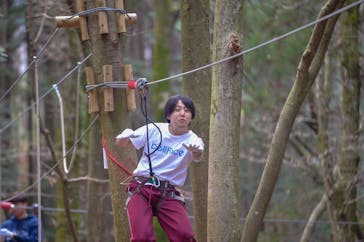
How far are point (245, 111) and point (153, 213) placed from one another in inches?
368

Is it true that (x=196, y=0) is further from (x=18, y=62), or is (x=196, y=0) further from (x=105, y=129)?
(x=18, y=62)

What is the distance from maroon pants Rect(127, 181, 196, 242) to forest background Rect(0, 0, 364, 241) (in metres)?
1.94

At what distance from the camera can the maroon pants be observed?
4.77 metres

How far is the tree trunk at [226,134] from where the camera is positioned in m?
4.95

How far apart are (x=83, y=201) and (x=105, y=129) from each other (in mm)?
9043

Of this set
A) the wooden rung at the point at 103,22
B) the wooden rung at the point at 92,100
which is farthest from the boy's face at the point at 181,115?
the wooden rung at the point at 103,22

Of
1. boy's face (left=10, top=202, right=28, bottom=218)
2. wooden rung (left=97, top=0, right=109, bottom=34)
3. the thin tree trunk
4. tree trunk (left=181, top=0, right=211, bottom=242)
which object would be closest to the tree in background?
the thin tree trunk

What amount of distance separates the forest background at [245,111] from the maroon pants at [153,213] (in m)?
1.94

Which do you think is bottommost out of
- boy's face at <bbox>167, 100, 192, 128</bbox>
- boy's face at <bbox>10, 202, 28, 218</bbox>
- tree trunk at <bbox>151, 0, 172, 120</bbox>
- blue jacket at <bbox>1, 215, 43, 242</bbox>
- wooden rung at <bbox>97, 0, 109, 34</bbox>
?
blue jacket at <bbox>1, 215, 43, 242</bbox>

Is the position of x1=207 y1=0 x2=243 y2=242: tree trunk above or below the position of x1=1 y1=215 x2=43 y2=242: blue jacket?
above

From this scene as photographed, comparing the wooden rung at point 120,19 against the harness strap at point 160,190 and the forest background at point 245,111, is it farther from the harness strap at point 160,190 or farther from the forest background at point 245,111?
the harness strap at point 160,190

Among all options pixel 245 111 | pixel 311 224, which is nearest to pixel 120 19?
pixel 311 224

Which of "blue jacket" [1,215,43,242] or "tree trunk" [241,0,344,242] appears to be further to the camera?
"blue jacket" [1,215,43,242]

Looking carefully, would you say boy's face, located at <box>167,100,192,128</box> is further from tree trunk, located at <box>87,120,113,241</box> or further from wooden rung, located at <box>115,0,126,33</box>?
tree trunk, located at <box>87,120,113,241</box>
